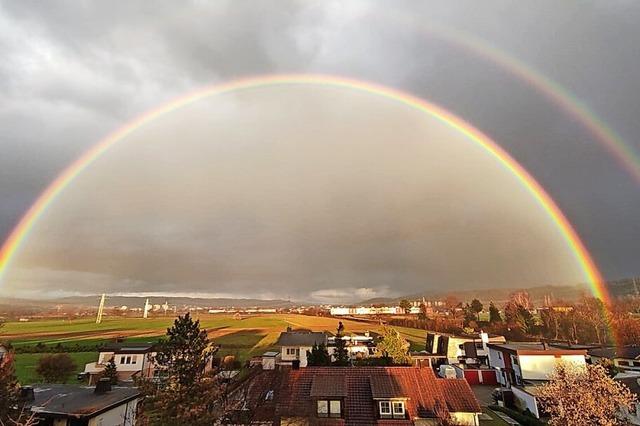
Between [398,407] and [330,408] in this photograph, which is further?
[330,408]

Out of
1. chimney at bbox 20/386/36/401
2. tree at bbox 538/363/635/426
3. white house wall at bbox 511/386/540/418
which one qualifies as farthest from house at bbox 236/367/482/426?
chimney at bbox 20/386/36/401

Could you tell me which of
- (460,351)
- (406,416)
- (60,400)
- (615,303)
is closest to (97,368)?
(60,400)

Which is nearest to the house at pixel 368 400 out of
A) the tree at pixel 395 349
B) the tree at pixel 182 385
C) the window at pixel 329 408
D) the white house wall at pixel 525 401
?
the window at pixel 329 408

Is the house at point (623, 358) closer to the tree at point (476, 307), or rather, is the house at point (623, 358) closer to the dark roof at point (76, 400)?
the dark roof at point (76, 400)

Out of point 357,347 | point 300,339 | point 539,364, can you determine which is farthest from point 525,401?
point 300,339

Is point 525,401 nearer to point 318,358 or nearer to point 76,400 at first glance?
point 318,358

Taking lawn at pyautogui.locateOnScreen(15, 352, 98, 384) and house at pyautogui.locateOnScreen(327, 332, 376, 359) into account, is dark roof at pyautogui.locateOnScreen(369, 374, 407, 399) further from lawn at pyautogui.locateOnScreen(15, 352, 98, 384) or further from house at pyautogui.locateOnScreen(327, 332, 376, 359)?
lawn at pyautogui.locateOnScreen(15, 352, 98, 384)
